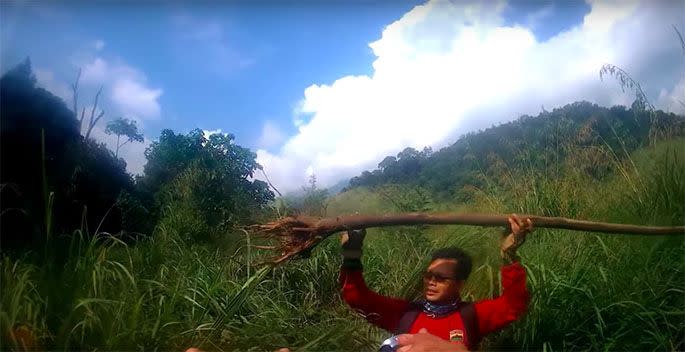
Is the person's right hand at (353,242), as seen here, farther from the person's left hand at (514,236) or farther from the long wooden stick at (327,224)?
the person's left hand at (514,236)

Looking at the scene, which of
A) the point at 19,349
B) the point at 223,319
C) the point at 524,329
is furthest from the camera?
the point at 524,329

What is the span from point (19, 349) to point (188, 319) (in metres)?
0.61

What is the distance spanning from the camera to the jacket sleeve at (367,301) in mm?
2459

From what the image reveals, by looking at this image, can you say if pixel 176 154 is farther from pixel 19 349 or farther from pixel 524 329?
pixel 524 329

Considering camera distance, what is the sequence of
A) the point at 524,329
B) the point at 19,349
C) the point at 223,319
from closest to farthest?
the point at 19,349, the point at 223,319, the point at 524,329

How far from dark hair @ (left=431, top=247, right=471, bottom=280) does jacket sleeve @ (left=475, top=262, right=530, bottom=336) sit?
13 cm

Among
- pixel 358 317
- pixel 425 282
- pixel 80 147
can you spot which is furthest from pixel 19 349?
pixel 425 282

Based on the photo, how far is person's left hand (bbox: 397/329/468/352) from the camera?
2.32 m

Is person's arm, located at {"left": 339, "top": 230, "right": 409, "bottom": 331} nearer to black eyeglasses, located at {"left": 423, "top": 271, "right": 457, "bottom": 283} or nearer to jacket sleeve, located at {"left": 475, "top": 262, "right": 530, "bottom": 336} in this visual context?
black eyeglasses, located at {"left": 423, "top": 271, "right": 457, "bottom": 283}

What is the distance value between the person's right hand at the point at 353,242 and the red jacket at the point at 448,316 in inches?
2.7

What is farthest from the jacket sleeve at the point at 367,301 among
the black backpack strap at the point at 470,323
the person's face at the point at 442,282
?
the black backpack strap at the point at 470,323

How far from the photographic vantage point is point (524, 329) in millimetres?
2641

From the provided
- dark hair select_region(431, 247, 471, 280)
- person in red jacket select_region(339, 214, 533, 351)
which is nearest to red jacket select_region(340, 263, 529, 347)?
person in red jacket select_region(339, 214, 533, 351)

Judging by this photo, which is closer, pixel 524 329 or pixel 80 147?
pixel 80 147
